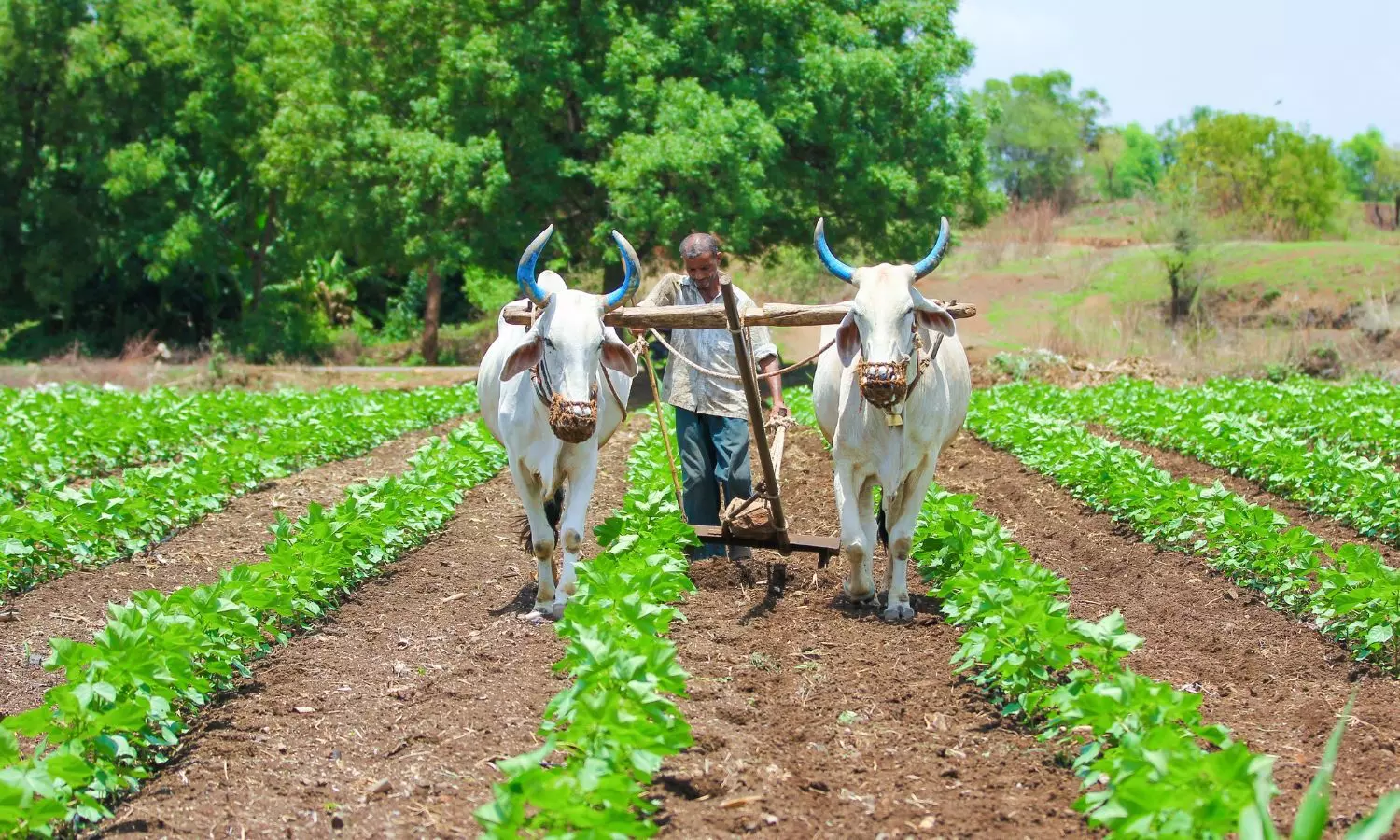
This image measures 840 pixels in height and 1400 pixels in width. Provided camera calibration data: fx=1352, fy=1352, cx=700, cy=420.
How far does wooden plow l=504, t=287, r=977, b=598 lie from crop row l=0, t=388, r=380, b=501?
15.5 feet

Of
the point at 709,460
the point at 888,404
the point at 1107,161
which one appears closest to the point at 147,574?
the point at 709,460

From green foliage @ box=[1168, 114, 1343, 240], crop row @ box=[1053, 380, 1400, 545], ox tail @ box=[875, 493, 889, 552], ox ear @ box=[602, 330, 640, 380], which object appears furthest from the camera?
green foliage @ box=[1168, 114, 1343, 240]

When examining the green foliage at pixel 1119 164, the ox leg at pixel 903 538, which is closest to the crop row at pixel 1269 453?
the ox leg at pixel 903 538

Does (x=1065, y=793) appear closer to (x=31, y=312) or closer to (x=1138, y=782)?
(x=1138, y=782)

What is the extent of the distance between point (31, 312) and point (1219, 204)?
3625 cm

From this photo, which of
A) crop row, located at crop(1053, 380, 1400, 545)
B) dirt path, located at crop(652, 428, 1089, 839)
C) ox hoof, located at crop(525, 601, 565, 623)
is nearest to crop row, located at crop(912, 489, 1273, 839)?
dirt path, located at crop(652, 428, 1089, 839)

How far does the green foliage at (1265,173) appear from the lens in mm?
45031

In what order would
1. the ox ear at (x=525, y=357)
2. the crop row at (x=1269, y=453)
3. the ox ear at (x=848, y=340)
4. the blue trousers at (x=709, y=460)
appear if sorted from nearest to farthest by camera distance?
the ox ear at (x=848, y=340), the ox ear at (x=525, y=357), the blue trousers at (x=709, y=460), the crop row at (x=1269, y=453)

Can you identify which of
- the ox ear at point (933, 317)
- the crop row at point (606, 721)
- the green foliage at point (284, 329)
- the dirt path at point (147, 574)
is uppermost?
the ox ear at point (933, 317)

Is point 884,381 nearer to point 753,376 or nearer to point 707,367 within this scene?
point 753,376

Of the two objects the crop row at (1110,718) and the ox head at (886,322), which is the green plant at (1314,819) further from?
the ox head at (886,322)

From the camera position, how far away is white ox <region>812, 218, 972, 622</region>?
624cm

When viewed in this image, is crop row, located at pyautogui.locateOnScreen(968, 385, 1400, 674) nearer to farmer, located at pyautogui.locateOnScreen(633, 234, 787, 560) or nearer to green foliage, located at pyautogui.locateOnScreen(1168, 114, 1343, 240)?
farmer, located at pyautogui.locateOnScreen(633, 234, 787, 560)

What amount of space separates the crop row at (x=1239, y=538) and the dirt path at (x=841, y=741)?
1844mm
